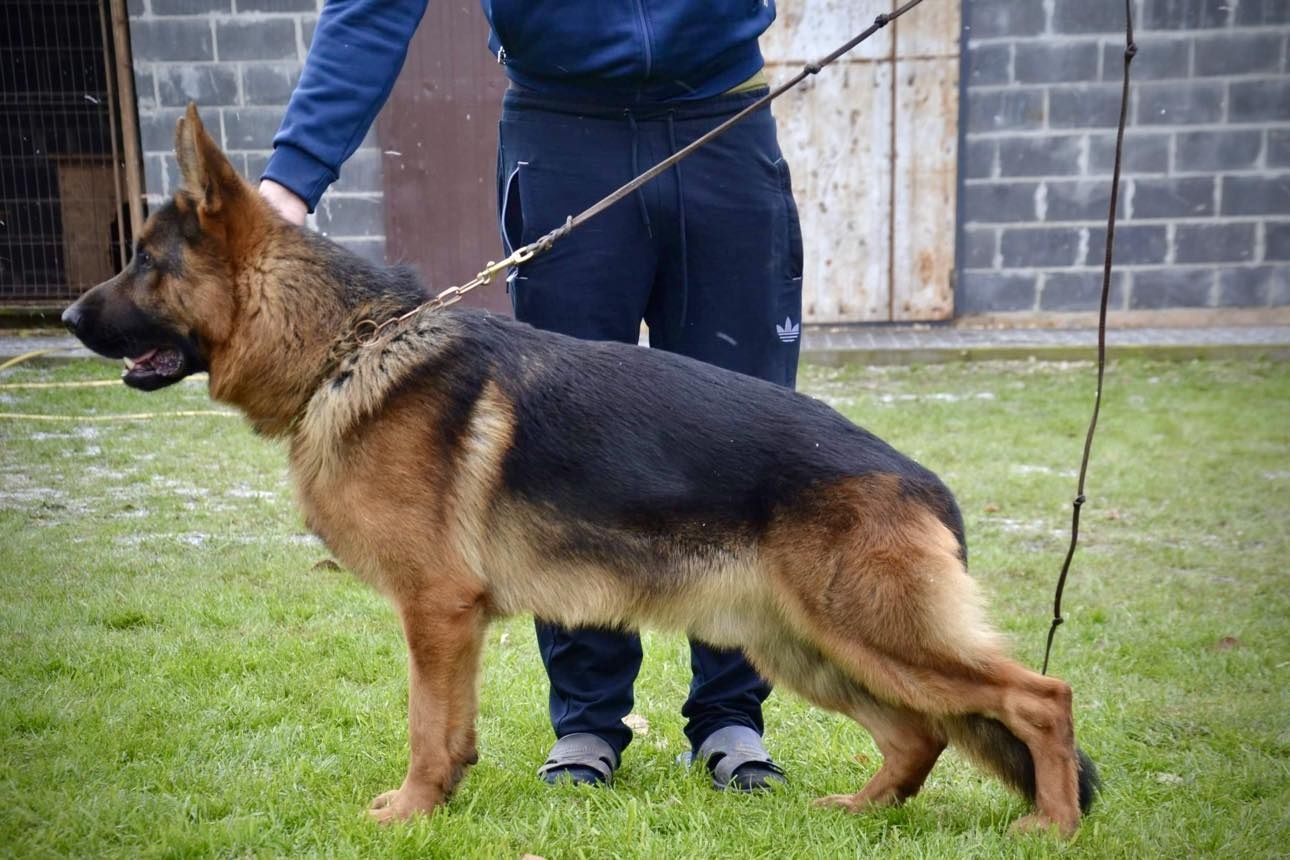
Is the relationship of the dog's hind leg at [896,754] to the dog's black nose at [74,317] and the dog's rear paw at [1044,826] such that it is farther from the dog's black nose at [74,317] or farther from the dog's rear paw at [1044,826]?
the dog's black nose at [74,317]

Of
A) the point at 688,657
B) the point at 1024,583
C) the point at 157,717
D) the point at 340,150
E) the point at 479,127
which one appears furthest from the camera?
the point at 479,127

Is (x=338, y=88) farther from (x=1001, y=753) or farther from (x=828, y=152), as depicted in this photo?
(x=828, y=152)

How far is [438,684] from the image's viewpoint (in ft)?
9.97

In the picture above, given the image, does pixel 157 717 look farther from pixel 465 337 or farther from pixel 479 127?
pixel 479 127

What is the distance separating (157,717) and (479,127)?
8.71 m

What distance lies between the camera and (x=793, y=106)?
39.3 ft

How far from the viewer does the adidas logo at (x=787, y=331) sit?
3689 millimetres

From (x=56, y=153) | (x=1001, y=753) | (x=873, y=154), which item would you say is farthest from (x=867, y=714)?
(x=56, y=153)

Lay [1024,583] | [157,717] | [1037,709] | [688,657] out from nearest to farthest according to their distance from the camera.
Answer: [1037,709] < [157,717] < [688,657] < [1024,583]

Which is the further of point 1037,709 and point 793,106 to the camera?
point 793,106

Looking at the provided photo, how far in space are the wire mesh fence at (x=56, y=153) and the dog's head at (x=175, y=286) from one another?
394 inches

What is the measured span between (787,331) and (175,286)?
177 cm

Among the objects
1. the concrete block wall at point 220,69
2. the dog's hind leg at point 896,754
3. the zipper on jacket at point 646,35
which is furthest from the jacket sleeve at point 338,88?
the concrete block wall at point 220,69

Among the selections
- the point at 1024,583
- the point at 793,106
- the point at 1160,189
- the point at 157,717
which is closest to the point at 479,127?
the point at 793,106
